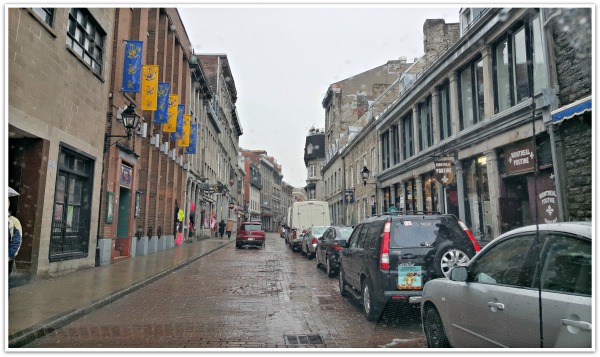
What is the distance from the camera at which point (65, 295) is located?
8.09 metres

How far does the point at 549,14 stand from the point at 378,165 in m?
16.7

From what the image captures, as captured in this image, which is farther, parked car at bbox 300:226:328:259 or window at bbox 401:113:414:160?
window at bbox 401:113:414:160

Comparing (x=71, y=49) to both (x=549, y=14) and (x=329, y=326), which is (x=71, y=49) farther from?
(x=549, y=14)

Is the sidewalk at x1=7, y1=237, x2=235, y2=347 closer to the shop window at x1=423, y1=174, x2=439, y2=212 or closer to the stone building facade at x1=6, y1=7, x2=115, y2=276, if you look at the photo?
the stone building facade at x1=6, y1=7, x2=115, y2=276

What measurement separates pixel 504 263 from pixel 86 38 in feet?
42.4

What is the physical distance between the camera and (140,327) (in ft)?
19.8

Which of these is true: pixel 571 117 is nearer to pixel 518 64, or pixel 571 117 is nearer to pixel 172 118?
pixel 518 64

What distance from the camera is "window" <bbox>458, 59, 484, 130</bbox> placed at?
14719 mm

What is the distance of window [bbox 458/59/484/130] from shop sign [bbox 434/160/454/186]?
5.00ft

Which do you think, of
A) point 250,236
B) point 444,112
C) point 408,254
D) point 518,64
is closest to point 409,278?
point 408,254

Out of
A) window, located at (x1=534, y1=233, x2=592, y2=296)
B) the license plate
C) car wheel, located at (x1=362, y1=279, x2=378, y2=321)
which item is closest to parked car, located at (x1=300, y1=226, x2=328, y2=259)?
car wheel, located at (x1=362, y1=279, x2=378, y2=321)
